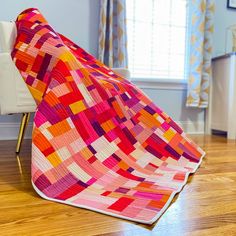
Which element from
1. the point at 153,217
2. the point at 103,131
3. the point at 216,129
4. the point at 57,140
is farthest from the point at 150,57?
the point at 153,217

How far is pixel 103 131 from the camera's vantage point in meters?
1.08

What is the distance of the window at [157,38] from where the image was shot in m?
2.51

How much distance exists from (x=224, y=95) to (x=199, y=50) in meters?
0.46

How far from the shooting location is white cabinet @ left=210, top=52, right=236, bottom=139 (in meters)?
2.31

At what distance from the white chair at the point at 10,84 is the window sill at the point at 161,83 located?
117 cm

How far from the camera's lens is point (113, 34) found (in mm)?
2230

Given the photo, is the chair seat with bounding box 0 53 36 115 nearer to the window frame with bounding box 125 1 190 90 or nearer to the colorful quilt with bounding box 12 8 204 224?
the colorful quilt with bounding box 12 8 204 224

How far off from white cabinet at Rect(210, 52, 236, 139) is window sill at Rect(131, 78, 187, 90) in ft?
0.97

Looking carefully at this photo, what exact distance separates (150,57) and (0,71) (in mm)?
1516

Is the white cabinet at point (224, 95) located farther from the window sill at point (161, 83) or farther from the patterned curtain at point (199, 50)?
the window sill at point (161, 83)

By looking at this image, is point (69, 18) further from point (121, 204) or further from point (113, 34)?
point (121, 204)

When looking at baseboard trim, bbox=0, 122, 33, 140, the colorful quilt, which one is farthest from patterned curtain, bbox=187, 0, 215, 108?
baseboard trim, bbox=0, 122, 33, 140

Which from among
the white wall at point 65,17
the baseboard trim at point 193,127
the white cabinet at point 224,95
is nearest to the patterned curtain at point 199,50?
the white cabinet at point 224,95

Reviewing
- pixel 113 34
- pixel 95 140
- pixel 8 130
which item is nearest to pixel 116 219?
pixel 95 140
